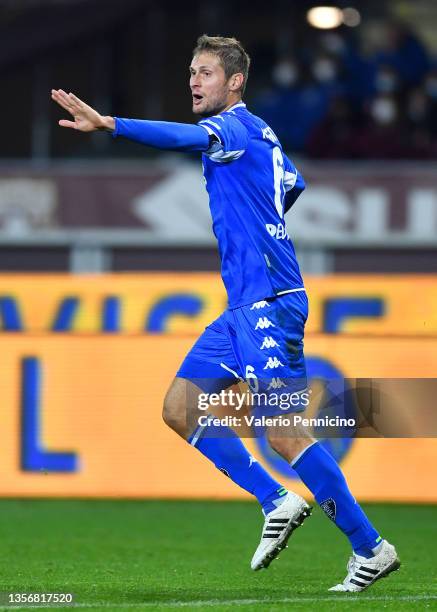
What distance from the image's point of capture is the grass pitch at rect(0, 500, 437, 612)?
522cm

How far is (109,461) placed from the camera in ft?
31.2

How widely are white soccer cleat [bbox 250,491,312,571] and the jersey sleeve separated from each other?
135 cm

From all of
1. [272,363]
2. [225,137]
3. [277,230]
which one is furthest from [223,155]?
[272,363]

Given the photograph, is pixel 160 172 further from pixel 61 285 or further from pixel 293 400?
pixel 293 400

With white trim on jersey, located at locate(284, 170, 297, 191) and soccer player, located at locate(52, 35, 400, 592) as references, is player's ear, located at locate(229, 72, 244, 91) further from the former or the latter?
white trim on jersey, located at locate(284, 170, 297, 191)

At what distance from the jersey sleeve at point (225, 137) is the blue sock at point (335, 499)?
46.0 inches

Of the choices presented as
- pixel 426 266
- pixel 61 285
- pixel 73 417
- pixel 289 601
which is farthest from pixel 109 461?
pixel 289 601

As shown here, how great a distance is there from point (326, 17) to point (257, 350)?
1195 centimetres

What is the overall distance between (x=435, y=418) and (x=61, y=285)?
298 cm

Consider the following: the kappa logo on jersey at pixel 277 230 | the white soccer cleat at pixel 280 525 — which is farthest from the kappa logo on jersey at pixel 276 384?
the kappa logo on jersey at pixel 277 230

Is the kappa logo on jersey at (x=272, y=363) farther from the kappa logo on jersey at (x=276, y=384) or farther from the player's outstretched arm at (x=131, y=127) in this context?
the player's outstretched arm at (x=131, y=127)

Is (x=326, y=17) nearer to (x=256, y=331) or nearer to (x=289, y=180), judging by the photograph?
(x=289, y=180)

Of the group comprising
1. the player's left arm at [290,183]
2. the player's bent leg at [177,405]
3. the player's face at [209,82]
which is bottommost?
the player's bent leg at [177,405]

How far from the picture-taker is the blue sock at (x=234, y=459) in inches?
→ 219
